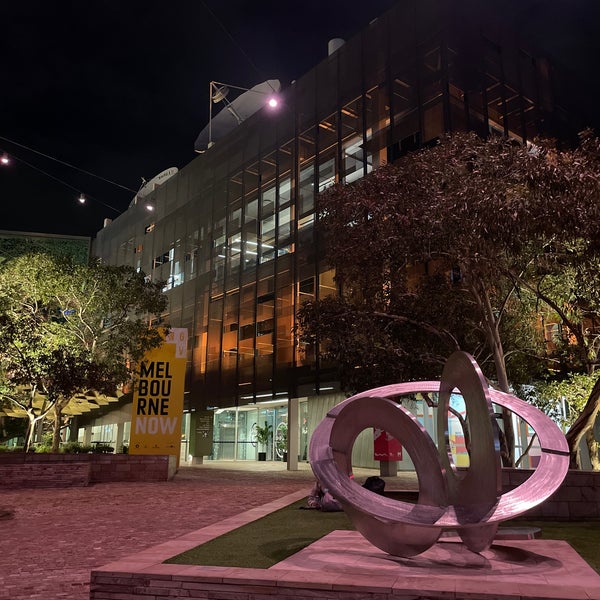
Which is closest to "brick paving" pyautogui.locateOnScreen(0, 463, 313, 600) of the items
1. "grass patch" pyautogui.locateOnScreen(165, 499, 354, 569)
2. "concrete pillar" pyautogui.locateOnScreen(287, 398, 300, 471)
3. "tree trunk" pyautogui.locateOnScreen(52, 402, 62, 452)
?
A: "grass patch" pyautogui.locateOnScreen(165, 499, 354, 569)

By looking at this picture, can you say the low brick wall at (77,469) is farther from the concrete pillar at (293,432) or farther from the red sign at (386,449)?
the red sign at (386,449)

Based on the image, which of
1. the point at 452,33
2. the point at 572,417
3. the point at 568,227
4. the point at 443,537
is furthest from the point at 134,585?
the point at 452,33

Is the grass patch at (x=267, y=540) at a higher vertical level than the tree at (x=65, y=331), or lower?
lower

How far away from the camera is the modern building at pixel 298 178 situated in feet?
80.5

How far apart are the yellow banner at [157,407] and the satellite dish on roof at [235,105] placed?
20016 millimetres

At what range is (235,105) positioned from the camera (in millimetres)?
40031

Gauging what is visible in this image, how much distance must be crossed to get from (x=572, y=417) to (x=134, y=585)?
49.5 feet

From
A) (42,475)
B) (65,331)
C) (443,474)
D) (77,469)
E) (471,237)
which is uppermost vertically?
(65,331)

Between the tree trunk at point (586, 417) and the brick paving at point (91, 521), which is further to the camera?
the tree trunk at point (586, 417)

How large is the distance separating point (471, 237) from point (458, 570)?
6855mm

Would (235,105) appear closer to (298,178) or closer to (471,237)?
(298,178)

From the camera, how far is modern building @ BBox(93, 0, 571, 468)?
24.5m

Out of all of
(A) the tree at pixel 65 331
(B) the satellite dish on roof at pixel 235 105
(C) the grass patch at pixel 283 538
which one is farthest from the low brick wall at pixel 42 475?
(B) the satellite dish on roof at pixel 235 105

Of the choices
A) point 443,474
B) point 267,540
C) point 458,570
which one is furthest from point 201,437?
point 458,570
